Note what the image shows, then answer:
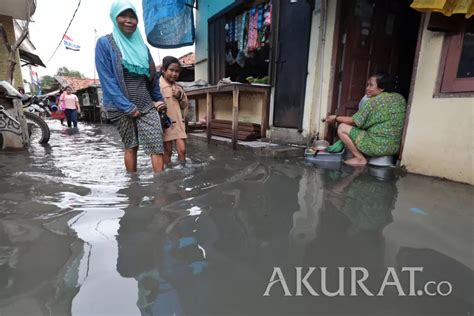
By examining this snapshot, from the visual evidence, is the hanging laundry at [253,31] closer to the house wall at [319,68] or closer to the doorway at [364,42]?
the house wall at [319,68]

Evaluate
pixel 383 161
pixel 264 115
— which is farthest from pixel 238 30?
pixel 383 161

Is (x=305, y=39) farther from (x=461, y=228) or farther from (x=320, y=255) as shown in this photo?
(x=320, y=255)

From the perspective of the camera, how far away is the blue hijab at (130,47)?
2.30 metres

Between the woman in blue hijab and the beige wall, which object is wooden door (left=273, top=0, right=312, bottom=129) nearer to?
the beige wall

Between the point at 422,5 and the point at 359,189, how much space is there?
6.06 ft

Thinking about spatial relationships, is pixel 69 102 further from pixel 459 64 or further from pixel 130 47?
pixel 459 64

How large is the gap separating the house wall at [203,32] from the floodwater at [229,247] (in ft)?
19.0

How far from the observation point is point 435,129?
10.1 feet

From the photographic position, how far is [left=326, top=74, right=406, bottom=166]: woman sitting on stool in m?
3.33

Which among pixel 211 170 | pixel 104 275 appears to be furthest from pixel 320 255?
pixel 211 170

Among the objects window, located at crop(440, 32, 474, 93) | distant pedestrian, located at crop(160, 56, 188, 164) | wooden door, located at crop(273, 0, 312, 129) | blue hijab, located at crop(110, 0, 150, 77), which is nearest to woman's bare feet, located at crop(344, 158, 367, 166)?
window, located at crop(440, 32, 474, 93)

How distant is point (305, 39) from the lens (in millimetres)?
4516

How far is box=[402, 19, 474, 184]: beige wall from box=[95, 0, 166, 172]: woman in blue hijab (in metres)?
2.84

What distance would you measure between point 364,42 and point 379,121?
1.45 m
